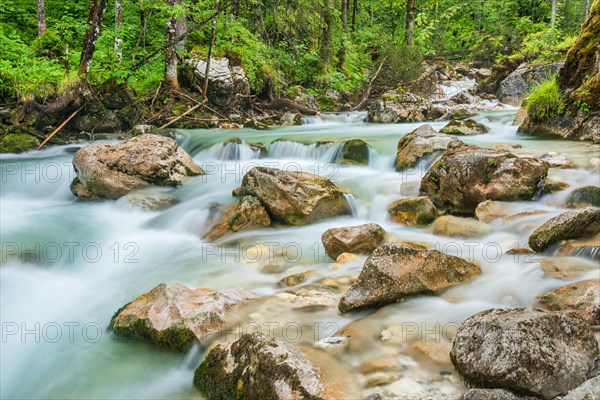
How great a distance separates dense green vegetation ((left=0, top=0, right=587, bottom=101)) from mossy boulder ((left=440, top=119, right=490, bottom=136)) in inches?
87.4

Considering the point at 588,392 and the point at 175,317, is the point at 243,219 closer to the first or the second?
the point at 175,317

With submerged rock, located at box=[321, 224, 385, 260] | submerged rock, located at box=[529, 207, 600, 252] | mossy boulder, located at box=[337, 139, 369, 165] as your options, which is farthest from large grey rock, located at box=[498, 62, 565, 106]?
submerged rock, located at box=[321, 224, 385, 260]

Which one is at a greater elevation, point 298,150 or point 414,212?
point 298,150

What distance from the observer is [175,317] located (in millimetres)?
3412

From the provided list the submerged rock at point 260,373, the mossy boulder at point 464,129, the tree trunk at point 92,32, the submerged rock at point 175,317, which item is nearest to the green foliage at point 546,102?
the mossy boulder at point 464,129

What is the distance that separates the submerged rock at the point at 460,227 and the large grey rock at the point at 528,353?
106 inches

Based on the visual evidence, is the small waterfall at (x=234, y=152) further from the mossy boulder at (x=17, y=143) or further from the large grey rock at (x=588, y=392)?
the large grey rock at (x=588, y=392)

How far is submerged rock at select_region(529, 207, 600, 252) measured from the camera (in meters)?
4.23

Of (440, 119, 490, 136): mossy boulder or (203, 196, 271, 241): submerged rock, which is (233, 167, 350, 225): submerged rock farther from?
(440, 119, 490, 136): mossy boulder

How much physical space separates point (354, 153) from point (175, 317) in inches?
244

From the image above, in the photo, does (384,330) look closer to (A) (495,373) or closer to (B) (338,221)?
(A) (495,373)

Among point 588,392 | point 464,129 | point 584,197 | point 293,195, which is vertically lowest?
point 293,195

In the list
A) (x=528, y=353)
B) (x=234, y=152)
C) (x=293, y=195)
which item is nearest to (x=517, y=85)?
(x=234, y=152)

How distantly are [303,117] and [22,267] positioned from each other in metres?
10.0
